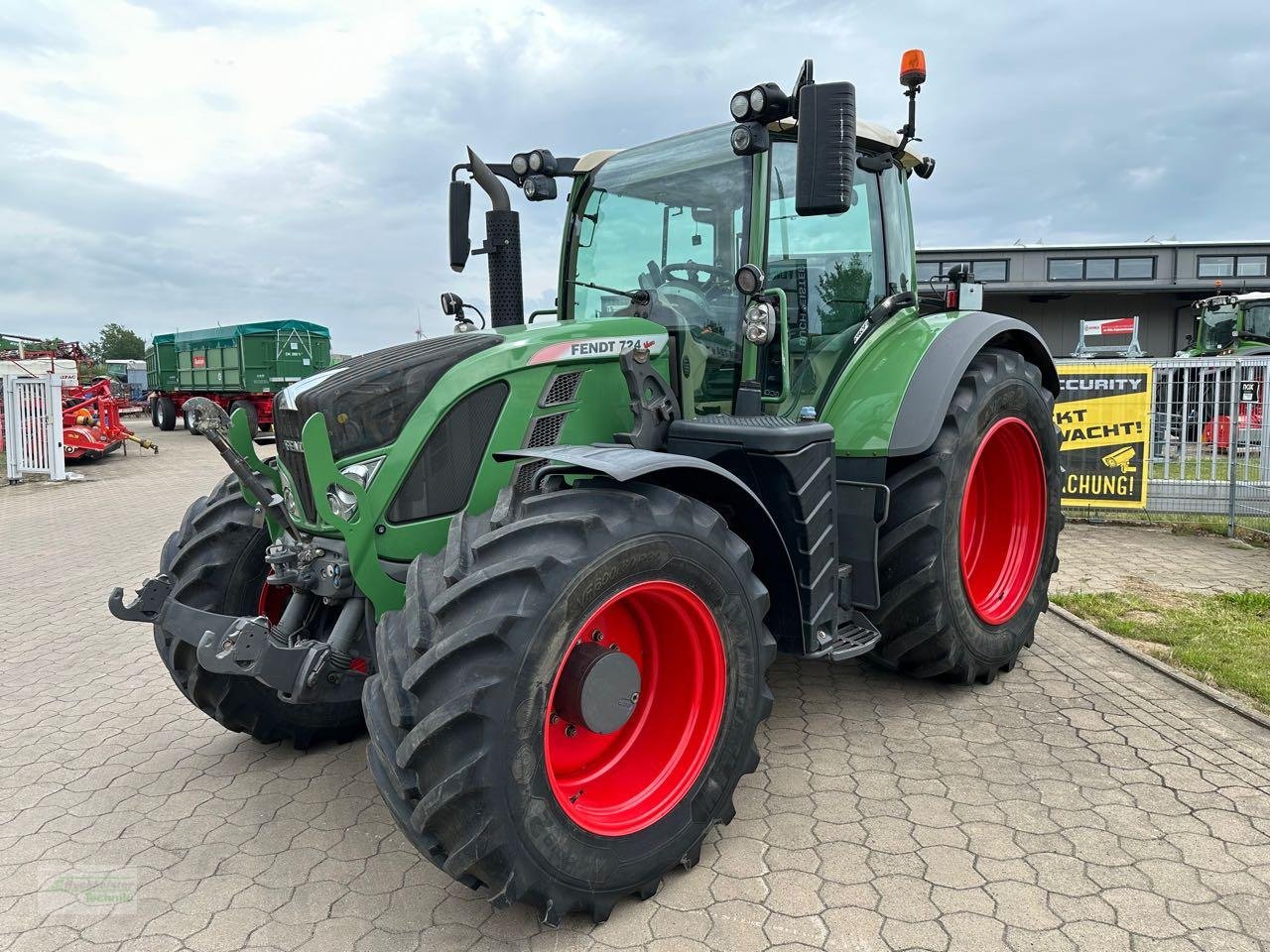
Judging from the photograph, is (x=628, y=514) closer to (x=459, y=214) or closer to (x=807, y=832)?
(x=807, y=832)

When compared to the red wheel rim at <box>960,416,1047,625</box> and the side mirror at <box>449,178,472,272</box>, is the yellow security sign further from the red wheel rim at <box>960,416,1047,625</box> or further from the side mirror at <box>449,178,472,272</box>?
the side mirror at <box>449,178,472,272</box>

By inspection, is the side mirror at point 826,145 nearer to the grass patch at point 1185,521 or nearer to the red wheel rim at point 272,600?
the red wheel rim at point 272,600

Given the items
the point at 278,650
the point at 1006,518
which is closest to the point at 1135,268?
the point at 1006,518

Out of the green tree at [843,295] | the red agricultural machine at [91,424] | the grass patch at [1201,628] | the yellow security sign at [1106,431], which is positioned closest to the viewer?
the green tree at [843,295]

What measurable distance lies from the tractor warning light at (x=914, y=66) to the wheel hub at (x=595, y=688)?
2693mm

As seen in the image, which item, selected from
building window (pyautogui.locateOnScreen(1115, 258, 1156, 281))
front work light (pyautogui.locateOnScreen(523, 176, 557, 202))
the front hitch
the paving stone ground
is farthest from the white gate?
building window (pyautogui.locateOnScreen(1115, 258, 1156, 281))

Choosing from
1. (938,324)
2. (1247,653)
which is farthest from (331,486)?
(1247,653)

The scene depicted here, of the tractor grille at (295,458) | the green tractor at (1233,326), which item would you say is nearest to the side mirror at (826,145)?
the tractor grille at (295,458)

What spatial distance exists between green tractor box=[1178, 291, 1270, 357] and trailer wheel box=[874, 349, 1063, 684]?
40.7ft

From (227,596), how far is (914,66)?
3429 mm

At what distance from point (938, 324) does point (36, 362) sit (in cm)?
2544

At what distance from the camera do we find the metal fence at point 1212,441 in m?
7.41

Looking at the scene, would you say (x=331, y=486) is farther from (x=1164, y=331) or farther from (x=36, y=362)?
(x=1164, y=331)

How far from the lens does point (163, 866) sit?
9.25 ft
